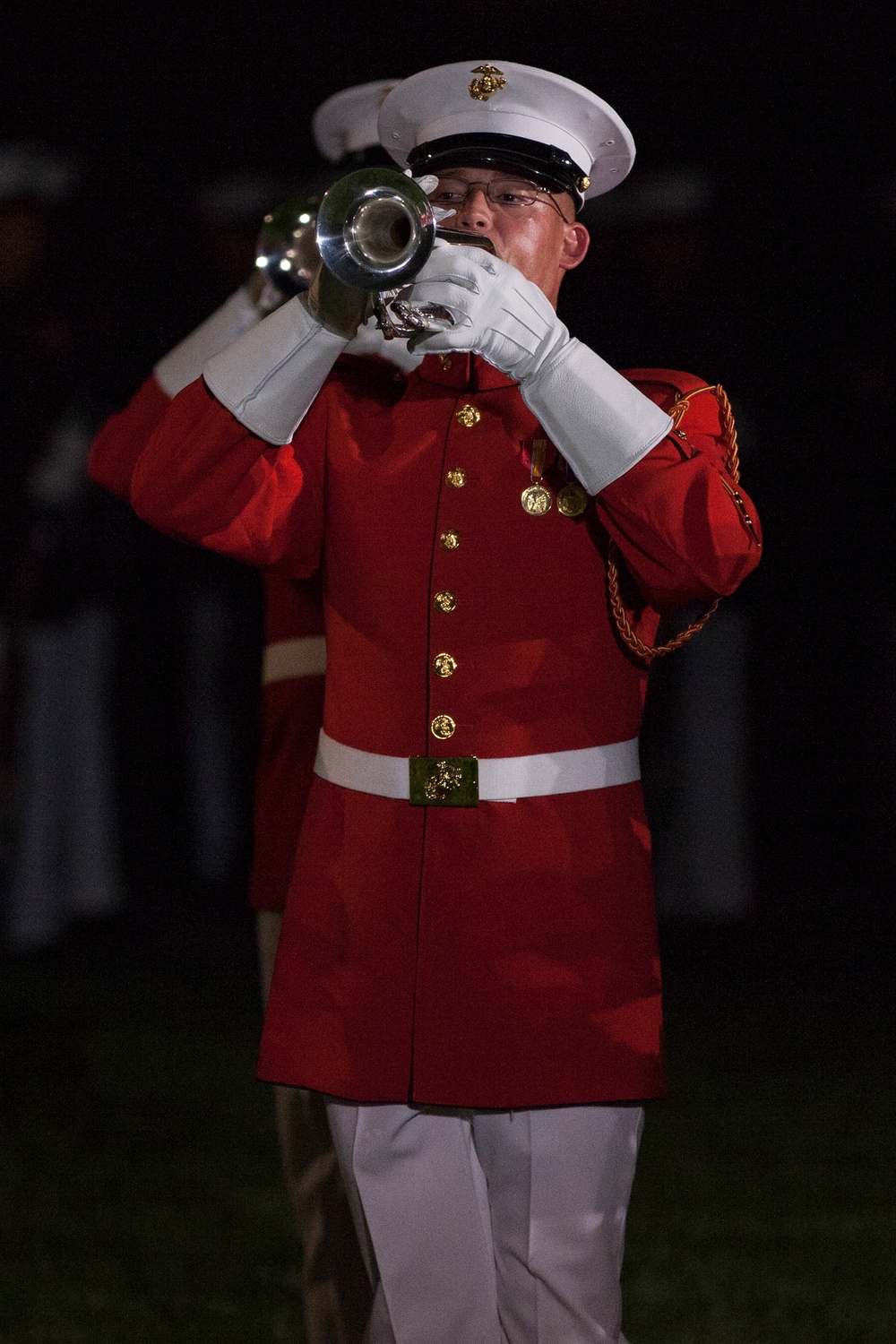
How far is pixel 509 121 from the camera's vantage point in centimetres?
230

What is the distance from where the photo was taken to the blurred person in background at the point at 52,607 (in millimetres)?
5961

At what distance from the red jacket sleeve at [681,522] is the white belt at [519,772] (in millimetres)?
225

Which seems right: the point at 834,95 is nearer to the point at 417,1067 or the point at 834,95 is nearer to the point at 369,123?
the point at 369,123

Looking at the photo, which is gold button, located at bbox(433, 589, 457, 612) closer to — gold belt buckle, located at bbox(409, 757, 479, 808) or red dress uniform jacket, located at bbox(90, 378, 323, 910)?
gold belt buckle, located at bbox(409, 757, 479, 808)

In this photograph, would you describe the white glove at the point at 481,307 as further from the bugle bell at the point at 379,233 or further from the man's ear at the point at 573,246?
the man's ear at the point at 573,246

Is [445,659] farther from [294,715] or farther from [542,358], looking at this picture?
[294,715]

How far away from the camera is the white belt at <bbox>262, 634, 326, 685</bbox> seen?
10.4 ft

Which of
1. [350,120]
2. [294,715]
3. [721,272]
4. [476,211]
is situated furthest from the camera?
[721,272]

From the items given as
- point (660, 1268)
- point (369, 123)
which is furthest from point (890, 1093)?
point (369, 123)

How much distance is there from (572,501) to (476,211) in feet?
1.21

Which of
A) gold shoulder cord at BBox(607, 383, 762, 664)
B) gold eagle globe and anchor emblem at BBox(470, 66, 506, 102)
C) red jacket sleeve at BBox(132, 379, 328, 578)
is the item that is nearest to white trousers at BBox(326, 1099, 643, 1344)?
gold shoulder cord at BBox(607, 383, 762, 664)

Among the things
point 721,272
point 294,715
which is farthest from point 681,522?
point 721,272

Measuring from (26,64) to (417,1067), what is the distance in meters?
5.76

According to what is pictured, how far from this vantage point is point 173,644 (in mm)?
6750
